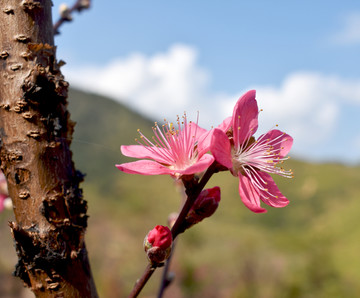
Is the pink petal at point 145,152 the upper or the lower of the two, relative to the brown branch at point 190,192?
upper

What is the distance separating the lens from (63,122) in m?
0.86

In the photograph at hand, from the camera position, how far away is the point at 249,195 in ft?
2.76

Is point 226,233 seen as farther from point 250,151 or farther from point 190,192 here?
point 190,192

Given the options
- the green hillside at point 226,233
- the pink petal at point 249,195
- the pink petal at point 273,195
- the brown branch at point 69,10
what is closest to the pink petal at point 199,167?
the pink petal at point 249,195

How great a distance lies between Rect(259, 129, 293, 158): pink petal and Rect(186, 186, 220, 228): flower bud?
25 centimetres

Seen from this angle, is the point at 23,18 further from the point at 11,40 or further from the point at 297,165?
the point at 297,165

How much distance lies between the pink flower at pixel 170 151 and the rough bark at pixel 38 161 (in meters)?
0.15

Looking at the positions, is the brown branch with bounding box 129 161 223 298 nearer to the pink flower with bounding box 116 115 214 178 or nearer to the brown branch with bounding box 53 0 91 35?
the pink flower with bounding box 116 115 214 178

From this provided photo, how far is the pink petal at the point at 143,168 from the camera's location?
0.81 meters

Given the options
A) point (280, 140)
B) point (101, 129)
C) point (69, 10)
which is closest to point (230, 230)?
point (101, 129)

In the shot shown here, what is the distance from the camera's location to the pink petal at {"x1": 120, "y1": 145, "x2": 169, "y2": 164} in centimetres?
91

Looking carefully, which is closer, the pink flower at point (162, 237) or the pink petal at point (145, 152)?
the pink flower at point (162, 237)

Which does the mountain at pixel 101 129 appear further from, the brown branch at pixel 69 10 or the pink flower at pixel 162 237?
the pink flower at pixel 162 237

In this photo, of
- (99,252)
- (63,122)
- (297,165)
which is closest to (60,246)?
(63,122)
